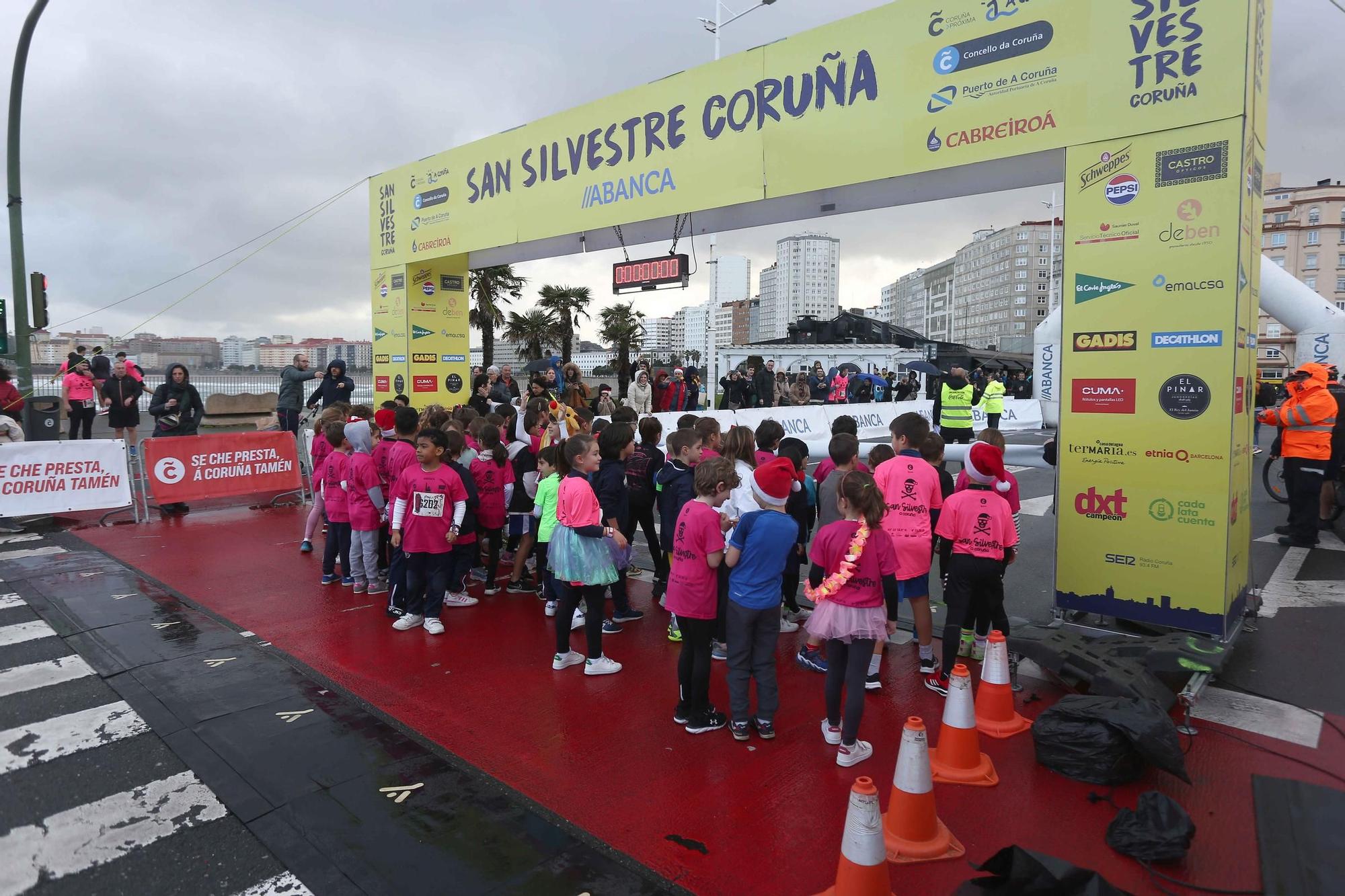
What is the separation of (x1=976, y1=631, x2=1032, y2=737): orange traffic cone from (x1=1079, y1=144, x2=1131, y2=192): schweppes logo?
11.4 ft

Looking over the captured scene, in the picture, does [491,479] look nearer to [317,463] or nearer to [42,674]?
[317,463]

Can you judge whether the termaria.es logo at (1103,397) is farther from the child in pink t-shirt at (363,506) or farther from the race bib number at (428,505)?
the child in pink t-shirt at (363,506)

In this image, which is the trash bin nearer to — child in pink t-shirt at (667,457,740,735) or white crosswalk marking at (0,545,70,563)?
white crosswalk marking at (0,545,70,563)

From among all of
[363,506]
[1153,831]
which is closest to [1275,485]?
[1153,831]

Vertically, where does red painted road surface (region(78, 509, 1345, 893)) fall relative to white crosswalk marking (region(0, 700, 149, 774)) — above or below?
below

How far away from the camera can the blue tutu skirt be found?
5.21 m

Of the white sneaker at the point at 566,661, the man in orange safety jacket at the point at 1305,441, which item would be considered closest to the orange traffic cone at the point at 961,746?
the white sneaker at the point at 566,661

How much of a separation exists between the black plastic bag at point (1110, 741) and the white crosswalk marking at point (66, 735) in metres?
5.29

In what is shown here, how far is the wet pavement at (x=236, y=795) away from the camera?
10.6 feet

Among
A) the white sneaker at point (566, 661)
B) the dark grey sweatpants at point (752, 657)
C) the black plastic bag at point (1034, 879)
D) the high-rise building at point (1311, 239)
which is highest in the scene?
the high-rise building at point (1311, 239)

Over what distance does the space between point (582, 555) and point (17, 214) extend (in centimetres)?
1141

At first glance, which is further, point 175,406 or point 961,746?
point 175,406

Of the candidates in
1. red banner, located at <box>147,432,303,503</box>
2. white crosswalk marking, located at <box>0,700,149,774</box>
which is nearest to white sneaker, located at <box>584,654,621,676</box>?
white crosswalk marking, located at <box>0,700,149,774</box>

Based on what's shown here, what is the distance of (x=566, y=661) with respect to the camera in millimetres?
5590
